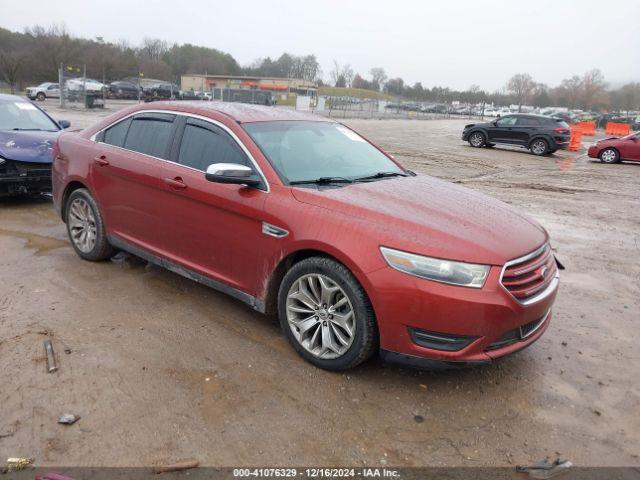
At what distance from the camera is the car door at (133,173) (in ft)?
14.6

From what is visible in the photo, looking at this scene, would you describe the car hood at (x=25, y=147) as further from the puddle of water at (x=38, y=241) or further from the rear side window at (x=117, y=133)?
the rear side window at (x=117, y=133)

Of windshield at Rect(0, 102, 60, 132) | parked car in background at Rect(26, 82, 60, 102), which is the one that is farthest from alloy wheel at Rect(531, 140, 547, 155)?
parked car in background at Rect(26, 82, 60, 102)

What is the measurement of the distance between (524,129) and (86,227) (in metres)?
20.2

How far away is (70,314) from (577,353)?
3864 millimetres

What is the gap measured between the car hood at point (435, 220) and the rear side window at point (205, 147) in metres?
0.70

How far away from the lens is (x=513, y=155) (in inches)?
817

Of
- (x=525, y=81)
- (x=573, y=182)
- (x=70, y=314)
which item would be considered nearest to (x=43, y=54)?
(x=573, y=182)

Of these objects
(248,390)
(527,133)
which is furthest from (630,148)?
(248,390)

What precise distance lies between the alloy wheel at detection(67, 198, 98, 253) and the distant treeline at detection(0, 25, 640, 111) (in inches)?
2287

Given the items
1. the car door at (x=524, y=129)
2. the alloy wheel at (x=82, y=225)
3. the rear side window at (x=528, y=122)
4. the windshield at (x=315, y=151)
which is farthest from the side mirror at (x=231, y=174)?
the rear side window at (x=528, y=122)

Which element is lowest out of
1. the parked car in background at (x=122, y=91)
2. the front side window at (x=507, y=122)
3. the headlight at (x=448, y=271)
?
the headlight at (x=448, y=271)

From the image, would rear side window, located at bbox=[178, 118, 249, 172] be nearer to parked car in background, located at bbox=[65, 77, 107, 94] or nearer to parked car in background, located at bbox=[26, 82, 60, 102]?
parked car in background, located at bbox=[65, 77, 107, 94]

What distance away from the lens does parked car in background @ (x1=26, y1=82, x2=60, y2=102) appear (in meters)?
43.2

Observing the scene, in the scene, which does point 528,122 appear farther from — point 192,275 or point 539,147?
point 192,275
